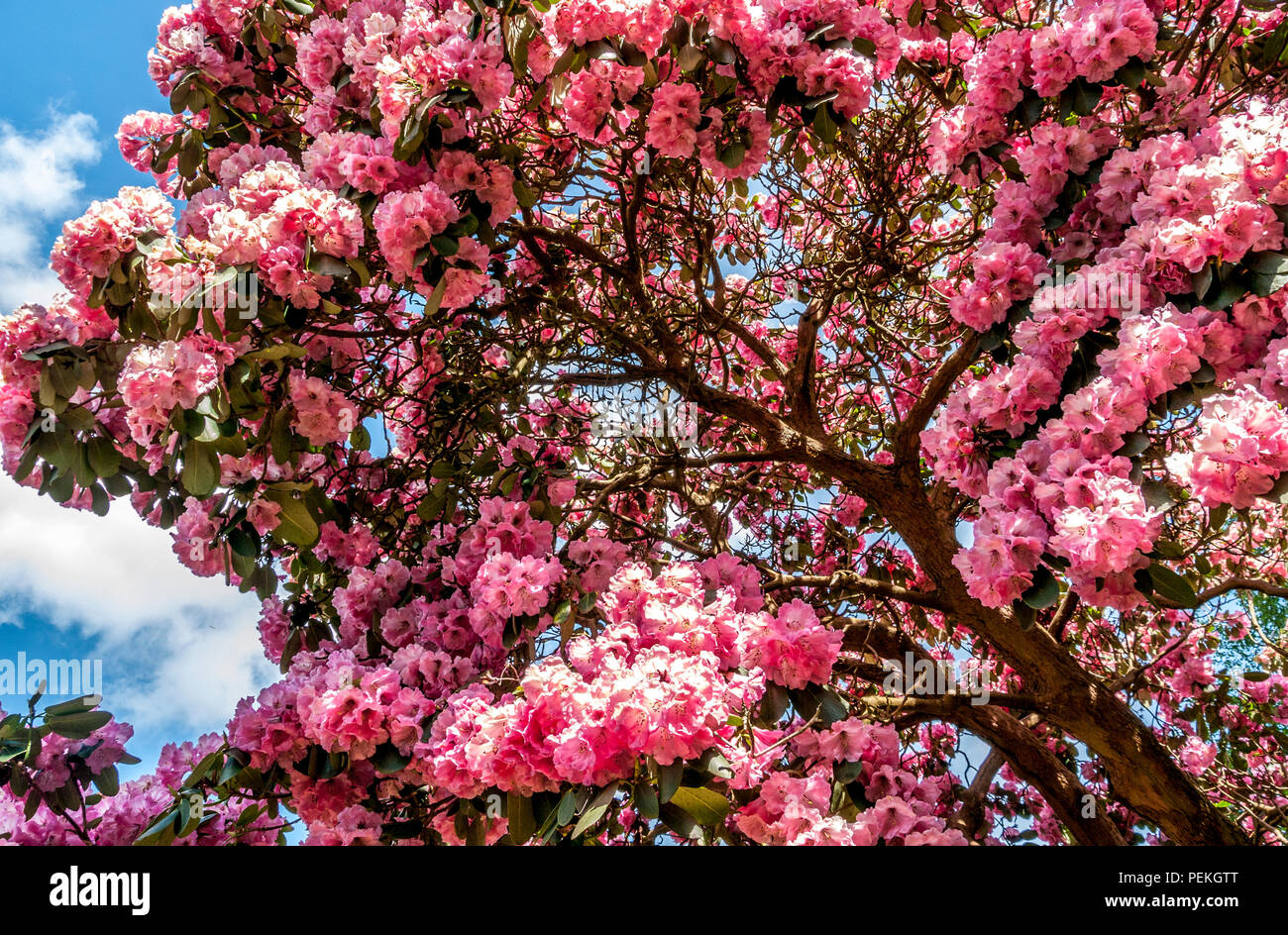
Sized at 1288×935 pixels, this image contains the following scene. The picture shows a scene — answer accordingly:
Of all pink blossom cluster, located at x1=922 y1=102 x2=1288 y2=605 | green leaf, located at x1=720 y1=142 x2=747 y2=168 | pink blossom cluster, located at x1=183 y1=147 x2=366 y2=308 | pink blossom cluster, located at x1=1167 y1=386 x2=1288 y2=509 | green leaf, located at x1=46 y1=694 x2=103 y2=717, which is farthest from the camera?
green leaf, located at x1=720 y1=142 x2=747 y2=168

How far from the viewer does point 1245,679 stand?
4566mm

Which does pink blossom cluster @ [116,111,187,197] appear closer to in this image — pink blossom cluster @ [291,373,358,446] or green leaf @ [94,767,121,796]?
pink blossom cluster @ [291,373,358,446]

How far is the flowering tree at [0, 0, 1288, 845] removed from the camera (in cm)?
192

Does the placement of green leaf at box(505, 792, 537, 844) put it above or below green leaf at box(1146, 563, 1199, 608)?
below

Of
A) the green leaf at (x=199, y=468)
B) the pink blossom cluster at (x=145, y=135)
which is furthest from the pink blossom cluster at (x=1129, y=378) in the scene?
the pink blossom cluster at (x=145, y=135)

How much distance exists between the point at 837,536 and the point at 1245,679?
2.49 meters

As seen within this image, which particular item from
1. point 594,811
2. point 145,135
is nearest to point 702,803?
point 594,811

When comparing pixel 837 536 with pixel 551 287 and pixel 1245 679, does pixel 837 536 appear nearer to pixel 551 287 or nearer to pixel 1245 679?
pixel 551 287

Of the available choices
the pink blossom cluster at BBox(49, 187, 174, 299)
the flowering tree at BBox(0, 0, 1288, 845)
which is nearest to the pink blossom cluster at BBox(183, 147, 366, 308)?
the flowering tree at BBox(0, 0, 1288, 845)

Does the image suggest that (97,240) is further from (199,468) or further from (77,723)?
(77,723)

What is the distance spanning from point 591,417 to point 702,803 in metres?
2.13

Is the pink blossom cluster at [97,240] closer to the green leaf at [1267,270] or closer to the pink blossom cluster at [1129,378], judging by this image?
the pink blossom cluster at [1129,378]

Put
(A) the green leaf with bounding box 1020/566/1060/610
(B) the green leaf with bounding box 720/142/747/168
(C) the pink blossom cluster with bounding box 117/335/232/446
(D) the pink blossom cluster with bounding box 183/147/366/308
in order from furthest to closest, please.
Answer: (B) the green leaf with bounding box 720/142/747/168 → (D) the pink blossom cluster with bounding box 183/147/366/308 → (C) the pink blossom cluster with bounding box 117/335/232/446 → (A) the green leaf with bounding box 1020/566/1060/610

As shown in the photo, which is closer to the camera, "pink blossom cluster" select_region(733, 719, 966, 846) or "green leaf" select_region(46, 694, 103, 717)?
"pink blossom cluster" select_region(733, 719, 966, 846)
